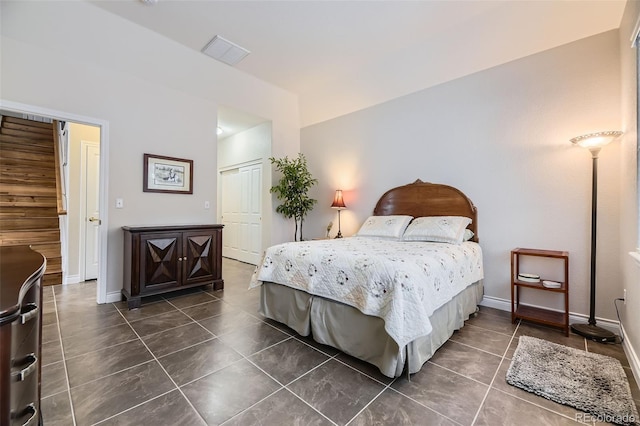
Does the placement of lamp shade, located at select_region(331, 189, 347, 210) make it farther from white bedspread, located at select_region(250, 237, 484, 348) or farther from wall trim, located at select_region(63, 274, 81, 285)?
wall trim, located at select_region(63, 274, 81, 285)

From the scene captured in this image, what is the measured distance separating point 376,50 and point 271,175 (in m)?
2.57

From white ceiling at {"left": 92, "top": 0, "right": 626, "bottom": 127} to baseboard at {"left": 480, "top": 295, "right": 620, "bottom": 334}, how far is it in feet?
8.66

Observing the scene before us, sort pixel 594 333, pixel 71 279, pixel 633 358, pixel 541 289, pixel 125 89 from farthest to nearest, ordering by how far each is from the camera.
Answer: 1. pixel 71 279
2. pixel 125 89
3. pixel 541 289
4. pixel 594 333
5. pixel 633 358

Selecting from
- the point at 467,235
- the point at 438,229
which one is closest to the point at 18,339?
the point at 438,229

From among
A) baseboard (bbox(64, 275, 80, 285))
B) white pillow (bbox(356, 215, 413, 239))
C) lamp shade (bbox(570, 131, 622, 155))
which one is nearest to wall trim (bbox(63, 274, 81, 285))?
baseboard (bbox(64, 275, 80, 285))

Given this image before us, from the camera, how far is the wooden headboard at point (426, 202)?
10.6 ft

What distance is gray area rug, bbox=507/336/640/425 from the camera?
1474 millimetres

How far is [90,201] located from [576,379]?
5842 mm

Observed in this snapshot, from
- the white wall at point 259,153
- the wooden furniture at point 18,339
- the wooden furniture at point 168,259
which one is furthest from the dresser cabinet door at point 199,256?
the wooden furniture at point 18,339

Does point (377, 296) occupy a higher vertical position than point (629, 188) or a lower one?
lower

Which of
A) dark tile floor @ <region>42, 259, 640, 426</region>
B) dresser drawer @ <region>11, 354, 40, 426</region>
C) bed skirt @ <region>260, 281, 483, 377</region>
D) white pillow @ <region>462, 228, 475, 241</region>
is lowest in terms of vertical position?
dark tile floor @ <region>42, 259, 640, 426</region>

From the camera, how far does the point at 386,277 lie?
5.84ft

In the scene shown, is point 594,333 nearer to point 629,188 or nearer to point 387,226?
point 629,188

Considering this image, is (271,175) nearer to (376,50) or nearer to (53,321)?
(376,50)
